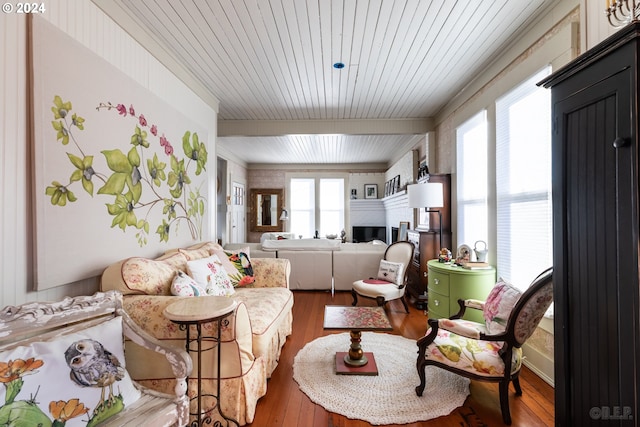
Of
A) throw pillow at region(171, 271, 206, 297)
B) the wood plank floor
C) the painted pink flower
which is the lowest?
the wood plank floor

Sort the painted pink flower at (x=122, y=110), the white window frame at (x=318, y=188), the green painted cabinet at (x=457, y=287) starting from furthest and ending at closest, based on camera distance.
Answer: the white window frame at (x=318, y=188)
the green painted cabinet at (x=457, y=287)
the painted pink flower at (x=122, y=110)

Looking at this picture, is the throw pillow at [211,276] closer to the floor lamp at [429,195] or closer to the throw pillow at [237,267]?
the throw pillow at [237,267]

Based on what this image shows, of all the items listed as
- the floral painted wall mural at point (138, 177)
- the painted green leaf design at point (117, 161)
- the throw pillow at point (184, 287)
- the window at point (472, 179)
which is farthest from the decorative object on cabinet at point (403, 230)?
the painted green leaf design at point (117, 161)

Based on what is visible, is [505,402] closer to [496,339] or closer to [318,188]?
[496,339]

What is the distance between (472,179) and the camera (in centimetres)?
331

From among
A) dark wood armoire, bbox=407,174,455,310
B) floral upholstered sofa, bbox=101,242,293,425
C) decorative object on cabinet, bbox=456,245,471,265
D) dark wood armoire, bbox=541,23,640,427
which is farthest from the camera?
dark wood armoire, bbox=407,174,455,310

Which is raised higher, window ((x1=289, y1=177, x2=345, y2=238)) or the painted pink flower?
the painted pink flower

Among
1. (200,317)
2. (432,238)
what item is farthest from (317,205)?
(200,317)

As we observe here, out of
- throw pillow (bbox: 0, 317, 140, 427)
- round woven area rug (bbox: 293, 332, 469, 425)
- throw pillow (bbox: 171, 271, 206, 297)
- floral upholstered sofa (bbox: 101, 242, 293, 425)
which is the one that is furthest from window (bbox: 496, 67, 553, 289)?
throw pillow (bbox: 0, 317, 140, 427)

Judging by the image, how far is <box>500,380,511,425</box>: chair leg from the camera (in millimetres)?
1720

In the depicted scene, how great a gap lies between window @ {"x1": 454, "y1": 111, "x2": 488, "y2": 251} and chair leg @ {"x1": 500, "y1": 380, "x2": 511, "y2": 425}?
1.63 meters

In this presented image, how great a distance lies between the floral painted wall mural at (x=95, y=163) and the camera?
5.07ft

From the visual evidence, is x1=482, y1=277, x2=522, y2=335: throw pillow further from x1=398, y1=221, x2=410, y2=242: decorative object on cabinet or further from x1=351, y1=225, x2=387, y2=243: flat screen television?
x1=351, y1=225, x2=387, y2=243: flat screen television

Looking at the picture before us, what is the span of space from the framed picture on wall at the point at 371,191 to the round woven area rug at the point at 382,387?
5.78m
